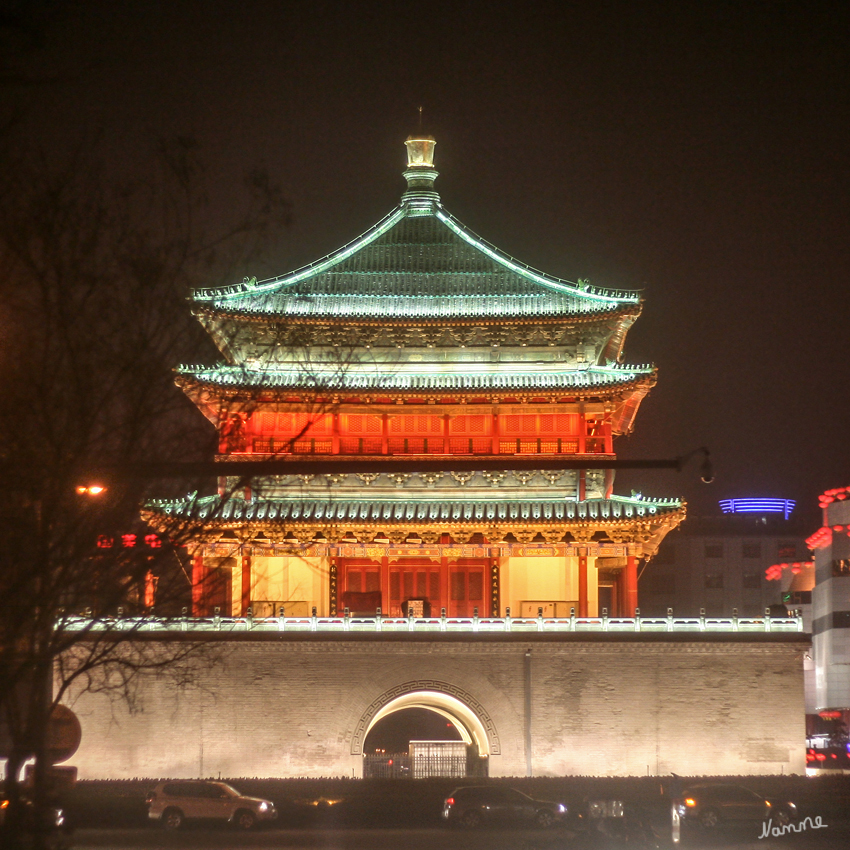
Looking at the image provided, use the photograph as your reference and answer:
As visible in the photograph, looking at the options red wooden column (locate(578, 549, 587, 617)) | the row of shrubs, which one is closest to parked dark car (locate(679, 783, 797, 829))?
the row of shrubs

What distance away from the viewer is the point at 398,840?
108ft

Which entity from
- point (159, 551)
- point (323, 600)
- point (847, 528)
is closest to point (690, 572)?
point (847, 528)

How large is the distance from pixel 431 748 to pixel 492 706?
2079 millimetres

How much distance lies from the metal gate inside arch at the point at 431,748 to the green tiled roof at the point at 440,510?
188 inches

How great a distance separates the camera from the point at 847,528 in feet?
195

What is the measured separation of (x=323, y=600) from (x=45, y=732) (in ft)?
71.4

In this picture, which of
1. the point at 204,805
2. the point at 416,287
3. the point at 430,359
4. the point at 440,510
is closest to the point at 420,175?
the point at 416,287

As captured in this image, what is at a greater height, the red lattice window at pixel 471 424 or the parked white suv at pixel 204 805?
the red lattice window at pixel 471 424

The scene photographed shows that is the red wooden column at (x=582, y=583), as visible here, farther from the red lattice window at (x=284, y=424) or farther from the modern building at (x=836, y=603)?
the modern building at (x=836, y=603)

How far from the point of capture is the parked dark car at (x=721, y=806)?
32438 mm

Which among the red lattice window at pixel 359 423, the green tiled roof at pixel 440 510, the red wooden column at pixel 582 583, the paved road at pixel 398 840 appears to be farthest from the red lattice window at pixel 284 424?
the paved road at pixel 398 840

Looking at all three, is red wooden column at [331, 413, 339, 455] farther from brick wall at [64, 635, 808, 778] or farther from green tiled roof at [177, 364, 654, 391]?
brick wall at [64, 635, 808, 778]

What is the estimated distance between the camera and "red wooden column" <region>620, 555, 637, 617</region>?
40812 mm

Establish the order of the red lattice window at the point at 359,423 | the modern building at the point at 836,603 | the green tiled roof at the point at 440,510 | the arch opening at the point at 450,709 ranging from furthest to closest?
the modern building at the point at 836,603 < the red lattice window at the point at 359,423 < the green tiled roof at the point at 440,510 < the arch opening at the point at 450,709
